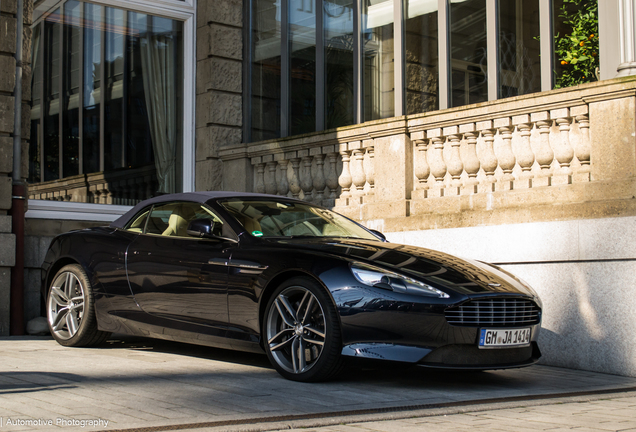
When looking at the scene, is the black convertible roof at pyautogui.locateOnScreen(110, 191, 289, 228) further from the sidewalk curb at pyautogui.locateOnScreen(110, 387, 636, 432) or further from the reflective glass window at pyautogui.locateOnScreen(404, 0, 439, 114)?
the reflective glass window at pyautogui.locateOnScreen(404, 0, 439, 114)

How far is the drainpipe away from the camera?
8.89m

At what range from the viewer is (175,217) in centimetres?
667

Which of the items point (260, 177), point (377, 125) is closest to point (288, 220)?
point (377, 125)

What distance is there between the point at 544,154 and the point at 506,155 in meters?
0.45

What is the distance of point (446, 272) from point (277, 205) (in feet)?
6.04

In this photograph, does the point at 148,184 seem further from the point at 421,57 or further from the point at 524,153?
the point at 524,153

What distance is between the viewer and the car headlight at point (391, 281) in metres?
5.08

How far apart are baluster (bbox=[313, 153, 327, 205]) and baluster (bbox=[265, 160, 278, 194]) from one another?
0.78 meters

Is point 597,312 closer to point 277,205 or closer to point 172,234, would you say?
point 277,205

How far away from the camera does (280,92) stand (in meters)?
11.6

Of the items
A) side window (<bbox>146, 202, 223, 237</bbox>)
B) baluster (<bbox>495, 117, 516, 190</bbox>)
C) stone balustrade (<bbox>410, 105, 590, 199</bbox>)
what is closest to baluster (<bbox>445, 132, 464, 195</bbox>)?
stone balustrade (<bbox>410, 105, 590, 199</bbox>)

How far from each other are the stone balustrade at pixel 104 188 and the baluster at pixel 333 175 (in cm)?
299

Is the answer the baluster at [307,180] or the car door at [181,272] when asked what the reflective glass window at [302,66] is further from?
the car door at [181,272]

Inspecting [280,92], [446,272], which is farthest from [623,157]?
[280,92]
